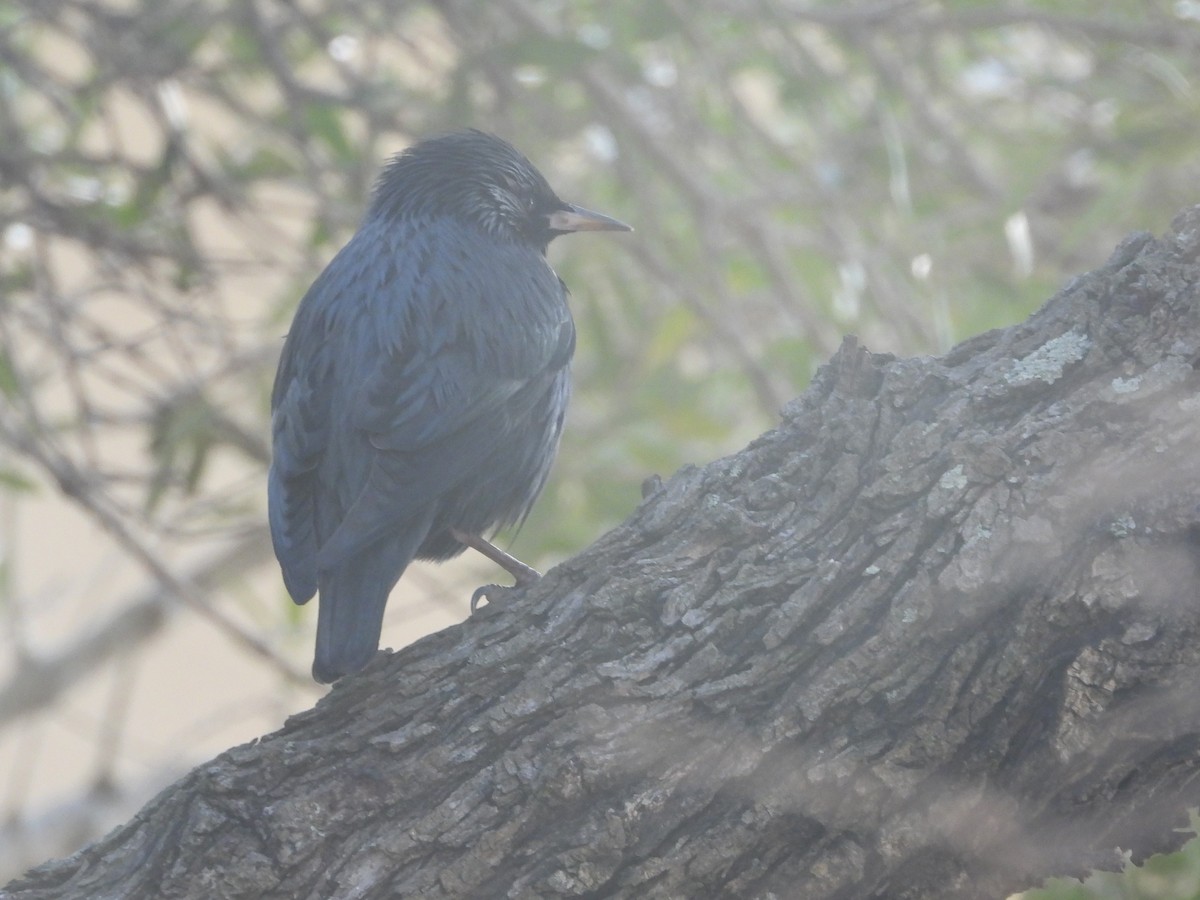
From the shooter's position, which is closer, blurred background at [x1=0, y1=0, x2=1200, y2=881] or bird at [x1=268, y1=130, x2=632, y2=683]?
bird at [x1=268, y1=130, x2=632, y2=683]

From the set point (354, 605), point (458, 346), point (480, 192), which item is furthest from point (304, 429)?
point (480, 192)

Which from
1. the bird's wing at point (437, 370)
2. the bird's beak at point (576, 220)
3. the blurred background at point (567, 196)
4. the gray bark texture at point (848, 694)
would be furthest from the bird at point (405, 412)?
the blurred background at point (567, 196)

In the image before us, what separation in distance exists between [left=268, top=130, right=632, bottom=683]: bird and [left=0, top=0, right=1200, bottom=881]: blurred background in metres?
1.15

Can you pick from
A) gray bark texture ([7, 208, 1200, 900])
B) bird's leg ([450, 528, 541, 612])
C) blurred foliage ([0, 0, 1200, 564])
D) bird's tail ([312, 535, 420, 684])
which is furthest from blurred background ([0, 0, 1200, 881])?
gray bark texture ([7, 208, 1200, 900])

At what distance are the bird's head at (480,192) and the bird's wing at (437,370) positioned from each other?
0.38m

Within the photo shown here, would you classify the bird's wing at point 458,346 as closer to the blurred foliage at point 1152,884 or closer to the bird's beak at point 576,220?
the bird's beak at point 576,220

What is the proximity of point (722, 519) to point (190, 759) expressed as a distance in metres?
4.61

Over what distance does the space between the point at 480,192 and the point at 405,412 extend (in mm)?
1300

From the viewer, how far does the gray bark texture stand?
8.10 ft

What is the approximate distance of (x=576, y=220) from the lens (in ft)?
16.0

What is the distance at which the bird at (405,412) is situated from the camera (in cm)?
351

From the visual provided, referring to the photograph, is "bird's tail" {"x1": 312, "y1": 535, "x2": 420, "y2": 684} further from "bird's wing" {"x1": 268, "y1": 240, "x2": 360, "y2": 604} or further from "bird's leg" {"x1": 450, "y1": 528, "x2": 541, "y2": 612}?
"bird's leg" {"x1": 450, "y1": 528, "x2": 541, "y2": 612}

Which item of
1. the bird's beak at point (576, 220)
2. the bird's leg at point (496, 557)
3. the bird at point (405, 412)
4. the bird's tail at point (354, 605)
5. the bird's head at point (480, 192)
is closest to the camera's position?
the bird's tail at point (354, 605)

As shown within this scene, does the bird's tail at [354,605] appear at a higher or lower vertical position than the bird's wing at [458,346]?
lower
